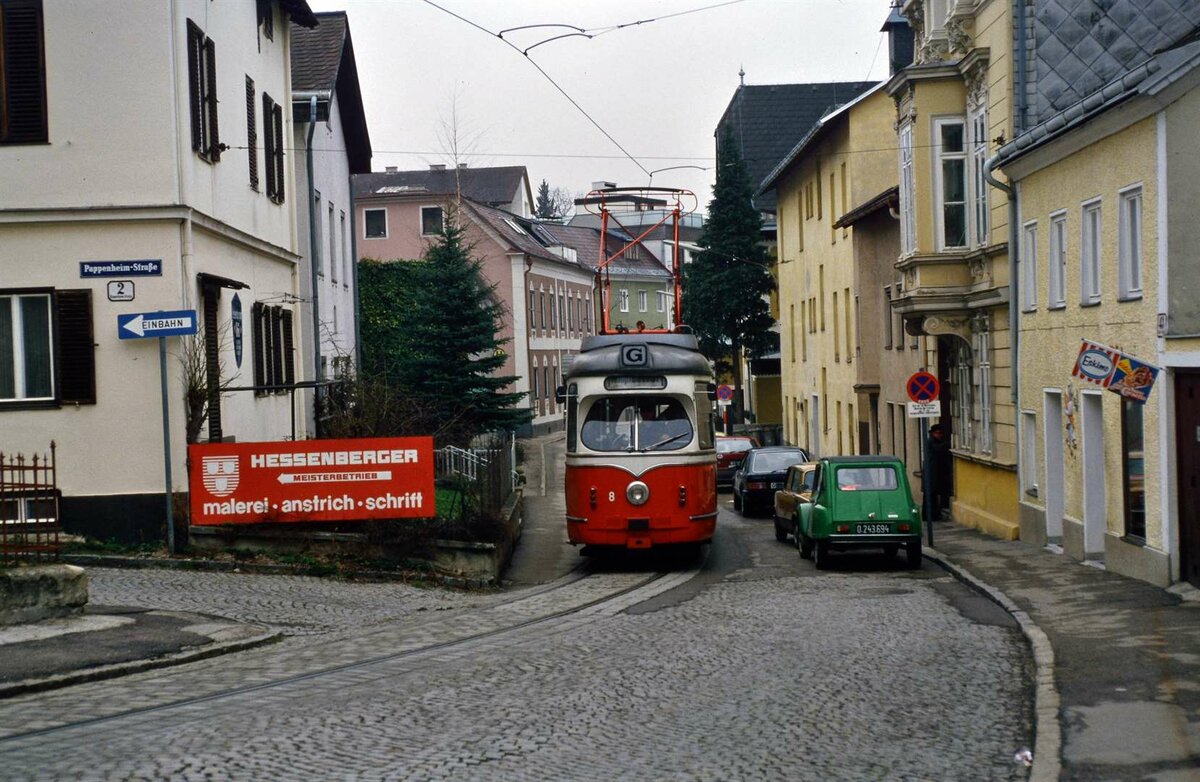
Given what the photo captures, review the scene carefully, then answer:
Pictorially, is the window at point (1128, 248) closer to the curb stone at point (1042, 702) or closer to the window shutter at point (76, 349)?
the curb stone at point (1042, 702)

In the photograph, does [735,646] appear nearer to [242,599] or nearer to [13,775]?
[242,599]

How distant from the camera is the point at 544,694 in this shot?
11062 millimetres

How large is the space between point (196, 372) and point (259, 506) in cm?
203

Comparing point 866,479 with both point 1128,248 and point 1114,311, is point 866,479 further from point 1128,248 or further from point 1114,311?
point 1128,248

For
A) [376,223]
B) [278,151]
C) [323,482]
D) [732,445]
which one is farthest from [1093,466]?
[376,223]

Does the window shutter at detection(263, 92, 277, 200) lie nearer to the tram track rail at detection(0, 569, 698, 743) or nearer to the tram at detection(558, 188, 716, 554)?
the tram at detection(558, 188, 716, 554)

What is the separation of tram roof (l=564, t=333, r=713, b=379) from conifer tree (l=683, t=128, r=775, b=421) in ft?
143

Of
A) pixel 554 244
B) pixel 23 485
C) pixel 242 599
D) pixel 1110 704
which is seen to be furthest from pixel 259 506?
pixel 554 244

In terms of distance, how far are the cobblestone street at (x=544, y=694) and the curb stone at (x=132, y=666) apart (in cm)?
14

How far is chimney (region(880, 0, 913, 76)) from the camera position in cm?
Result: 4341

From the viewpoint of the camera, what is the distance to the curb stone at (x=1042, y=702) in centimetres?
875

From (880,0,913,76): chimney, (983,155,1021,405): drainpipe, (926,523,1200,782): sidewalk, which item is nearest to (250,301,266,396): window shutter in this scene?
(926,523,1200,782): sidewalk

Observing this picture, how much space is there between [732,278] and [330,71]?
118 ft

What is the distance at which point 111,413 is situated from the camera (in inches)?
752
